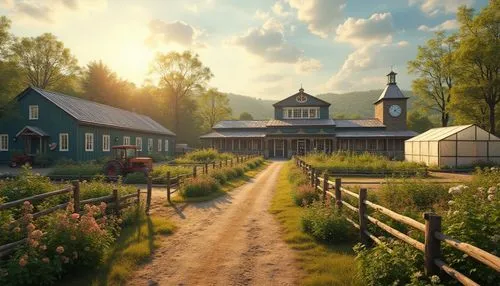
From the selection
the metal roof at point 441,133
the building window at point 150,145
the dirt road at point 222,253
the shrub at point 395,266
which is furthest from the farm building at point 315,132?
the shrub at point 395,266

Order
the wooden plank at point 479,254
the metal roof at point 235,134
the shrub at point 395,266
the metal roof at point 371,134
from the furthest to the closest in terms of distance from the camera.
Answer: the metal roof at point 235,134 < the metal roof at point 371,134 < the shrub at point 395,266 < the wooden plank at point 479,254

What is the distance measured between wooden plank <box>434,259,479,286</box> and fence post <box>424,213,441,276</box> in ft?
0.28

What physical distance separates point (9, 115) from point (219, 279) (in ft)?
106

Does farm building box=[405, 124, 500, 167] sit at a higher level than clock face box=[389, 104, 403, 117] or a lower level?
lower

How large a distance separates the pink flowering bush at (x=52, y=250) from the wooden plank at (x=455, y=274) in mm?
5859

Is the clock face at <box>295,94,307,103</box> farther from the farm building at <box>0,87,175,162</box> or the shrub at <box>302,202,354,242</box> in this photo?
the shrub at <box>302,202,354,242</box>

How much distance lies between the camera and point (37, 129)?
3058cm

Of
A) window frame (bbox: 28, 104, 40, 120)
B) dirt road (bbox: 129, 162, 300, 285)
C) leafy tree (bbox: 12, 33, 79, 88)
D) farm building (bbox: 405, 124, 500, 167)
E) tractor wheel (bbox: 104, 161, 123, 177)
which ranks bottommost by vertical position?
dirt road (bbox: 129, 162, 300, 285)

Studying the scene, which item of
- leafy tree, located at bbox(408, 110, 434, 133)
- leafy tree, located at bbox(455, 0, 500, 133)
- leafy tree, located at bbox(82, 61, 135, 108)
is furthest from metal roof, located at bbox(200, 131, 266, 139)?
leafy tree, located at bbox(408, 110, 434, 133)

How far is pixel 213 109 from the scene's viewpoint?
258ft

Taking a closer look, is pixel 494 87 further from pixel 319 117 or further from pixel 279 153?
pixel 279 153

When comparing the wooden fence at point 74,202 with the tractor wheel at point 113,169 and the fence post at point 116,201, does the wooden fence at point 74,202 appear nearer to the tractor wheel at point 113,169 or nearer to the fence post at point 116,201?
the fence post at point 116,201

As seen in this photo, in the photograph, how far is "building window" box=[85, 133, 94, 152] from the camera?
30.9 meters

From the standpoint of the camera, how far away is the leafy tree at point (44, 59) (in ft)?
169
